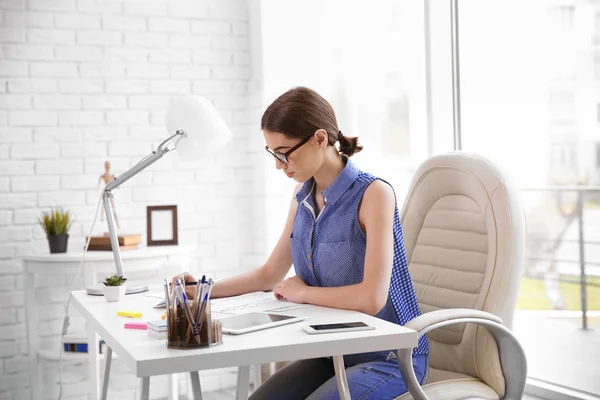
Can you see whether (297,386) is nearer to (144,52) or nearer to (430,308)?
(430,308)

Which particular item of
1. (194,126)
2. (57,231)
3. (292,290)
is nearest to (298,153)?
(292,290)

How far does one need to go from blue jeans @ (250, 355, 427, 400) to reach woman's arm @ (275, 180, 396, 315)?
0.47 ft

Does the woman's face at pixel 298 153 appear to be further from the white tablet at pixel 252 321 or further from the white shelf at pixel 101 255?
the white shelf at pixel 101 255

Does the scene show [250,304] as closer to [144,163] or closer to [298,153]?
[298,153]

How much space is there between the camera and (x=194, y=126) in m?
2.45

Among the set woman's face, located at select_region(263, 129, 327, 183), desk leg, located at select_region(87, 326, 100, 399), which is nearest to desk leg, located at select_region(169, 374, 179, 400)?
desk leg, located at select_region(87, 326, 100, 399)

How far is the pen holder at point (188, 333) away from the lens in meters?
1.51

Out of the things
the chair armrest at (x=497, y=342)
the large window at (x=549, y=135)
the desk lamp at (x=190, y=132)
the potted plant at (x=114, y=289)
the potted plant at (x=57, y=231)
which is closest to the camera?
the chair armrest at (x=497, y=342)

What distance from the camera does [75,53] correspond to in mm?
3775

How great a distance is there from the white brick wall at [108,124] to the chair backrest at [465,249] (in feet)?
5.77

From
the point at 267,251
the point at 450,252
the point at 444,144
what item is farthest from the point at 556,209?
the point at 267,251

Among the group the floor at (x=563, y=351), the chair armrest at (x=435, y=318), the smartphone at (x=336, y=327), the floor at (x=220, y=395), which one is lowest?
the floor at (x=220, y=395)

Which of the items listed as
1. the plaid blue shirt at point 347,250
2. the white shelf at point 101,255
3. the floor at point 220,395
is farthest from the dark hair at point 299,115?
the floor at point 220,395

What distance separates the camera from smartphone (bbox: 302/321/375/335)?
63.2 inches
